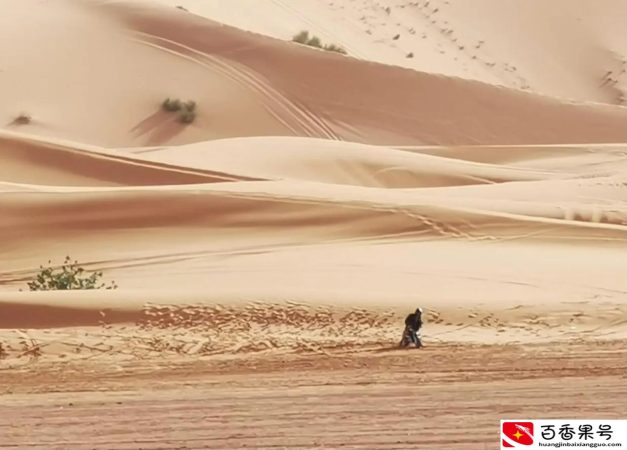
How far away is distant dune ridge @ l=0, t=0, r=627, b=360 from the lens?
42.8 ft

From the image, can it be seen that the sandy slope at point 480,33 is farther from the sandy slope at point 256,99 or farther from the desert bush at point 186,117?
the desert bush at point 186,117

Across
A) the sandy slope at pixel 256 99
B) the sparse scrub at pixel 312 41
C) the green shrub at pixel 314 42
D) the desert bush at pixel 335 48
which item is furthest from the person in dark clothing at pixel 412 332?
the green shrub at pixel 314 42

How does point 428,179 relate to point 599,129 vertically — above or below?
below

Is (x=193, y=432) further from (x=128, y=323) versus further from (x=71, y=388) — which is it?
(x=128, y=323)

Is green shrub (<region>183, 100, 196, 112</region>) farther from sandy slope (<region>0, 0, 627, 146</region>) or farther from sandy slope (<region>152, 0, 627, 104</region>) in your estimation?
sandy slope (<region>152, 0, 627, 104</region>)

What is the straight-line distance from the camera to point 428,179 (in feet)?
74.5

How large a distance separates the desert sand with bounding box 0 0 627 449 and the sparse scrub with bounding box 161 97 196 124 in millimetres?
201

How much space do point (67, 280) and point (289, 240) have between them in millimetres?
3797

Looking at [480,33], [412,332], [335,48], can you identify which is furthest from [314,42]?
[412,332]

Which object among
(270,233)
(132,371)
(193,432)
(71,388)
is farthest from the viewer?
(270,233)

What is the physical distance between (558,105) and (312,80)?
6.43m

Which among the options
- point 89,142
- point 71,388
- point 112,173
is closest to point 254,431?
point 71,388

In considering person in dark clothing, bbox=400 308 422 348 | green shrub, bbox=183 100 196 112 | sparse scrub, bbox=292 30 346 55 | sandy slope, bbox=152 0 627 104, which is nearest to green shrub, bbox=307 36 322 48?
sparse scrub, bbox=292 30 346 55

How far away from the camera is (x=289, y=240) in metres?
16.6
